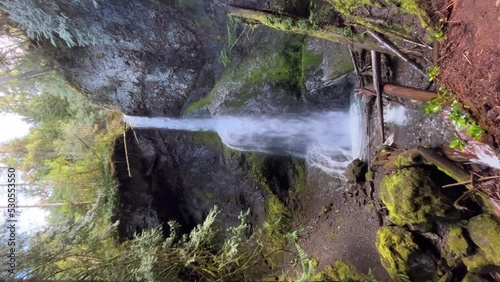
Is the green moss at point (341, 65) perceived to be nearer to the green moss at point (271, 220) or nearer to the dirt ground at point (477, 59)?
the dirt ground at point (477, 59)

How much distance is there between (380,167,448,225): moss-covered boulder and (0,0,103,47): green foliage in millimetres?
6024

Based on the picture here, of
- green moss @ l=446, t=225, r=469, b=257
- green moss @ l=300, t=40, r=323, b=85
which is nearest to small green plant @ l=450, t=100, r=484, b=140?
green moss @ l=446, t=225, r=469, b=257

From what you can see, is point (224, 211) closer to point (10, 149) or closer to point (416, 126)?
point (416, 126)

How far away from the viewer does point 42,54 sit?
7.42 metres

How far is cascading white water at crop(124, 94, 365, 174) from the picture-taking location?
719 cm

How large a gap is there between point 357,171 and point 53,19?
21.3 ft

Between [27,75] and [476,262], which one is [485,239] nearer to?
[476,262]

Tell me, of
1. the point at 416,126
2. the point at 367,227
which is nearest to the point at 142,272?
the point at 367,227

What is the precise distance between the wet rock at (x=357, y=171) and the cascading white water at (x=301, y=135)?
0.82ft

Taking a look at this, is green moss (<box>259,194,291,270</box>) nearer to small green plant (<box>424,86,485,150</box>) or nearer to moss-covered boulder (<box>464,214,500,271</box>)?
moss-covered boulder (<box>464,214,500,271</box>)

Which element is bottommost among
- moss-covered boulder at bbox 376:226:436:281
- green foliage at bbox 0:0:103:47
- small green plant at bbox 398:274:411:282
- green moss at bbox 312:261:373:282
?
green moss at bbox 312:261:373:282

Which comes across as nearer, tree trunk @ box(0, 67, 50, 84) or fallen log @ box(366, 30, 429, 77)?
Answer: fallen log @ box(366, 30, 429, 77)

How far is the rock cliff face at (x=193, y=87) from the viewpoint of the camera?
6.95m

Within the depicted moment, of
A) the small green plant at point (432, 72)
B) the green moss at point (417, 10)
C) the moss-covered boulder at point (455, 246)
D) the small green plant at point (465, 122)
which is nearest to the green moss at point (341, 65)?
the green moss at point (417, 10)
